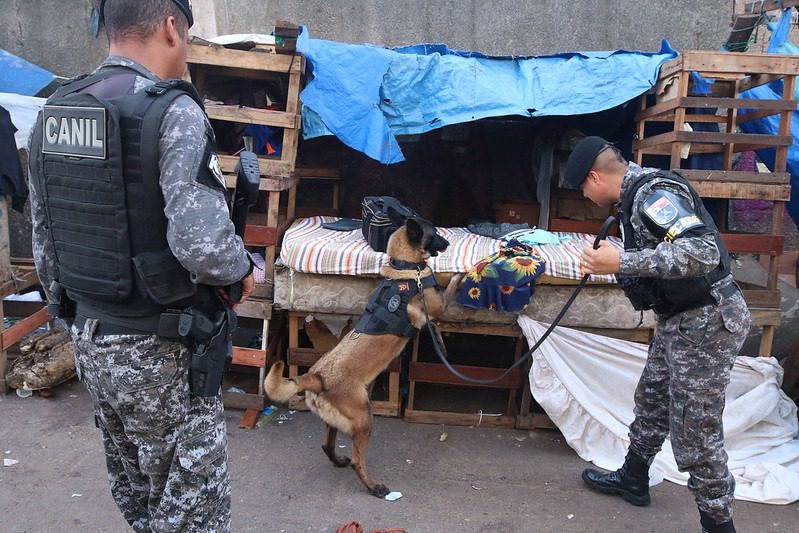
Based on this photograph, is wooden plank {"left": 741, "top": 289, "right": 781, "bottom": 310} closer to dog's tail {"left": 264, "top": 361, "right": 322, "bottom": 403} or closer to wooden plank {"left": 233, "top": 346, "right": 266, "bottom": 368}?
dog's tail {"left": 264, "top": 361, "right": 322, "bottom": 403}

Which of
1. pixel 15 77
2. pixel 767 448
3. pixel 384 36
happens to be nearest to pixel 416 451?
pixel 767 448

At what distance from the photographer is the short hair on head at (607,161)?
9.54 ft

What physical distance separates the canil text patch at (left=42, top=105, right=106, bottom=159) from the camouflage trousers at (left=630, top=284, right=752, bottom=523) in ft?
8.84

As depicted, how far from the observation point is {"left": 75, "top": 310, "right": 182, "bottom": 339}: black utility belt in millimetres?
1933

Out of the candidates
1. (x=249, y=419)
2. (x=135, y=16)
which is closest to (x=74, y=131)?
(x=135, y=16)

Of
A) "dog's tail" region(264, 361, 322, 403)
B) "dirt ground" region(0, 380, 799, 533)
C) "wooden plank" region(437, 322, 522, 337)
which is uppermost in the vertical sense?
"wooden plank" region(437, 322, 522, 337)

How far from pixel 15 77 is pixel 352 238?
14.4 feet

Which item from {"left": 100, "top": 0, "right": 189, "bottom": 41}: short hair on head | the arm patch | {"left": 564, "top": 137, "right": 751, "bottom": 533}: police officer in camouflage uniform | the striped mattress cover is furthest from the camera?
the striped mattress cover

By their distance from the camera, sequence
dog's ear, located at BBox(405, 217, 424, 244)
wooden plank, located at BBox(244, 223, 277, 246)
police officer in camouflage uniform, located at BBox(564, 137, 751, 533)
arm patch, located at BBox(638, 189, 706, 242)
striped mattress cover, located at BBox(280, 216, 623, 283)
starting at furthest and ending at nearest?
wooden plank, located at BBox(244, 223, 277, 246) < striped mattress cover, located at BBox(280, 216, 623, 283) < dog's ear, located at BBox(405, 217, 424, 244) < police officer in camouflage uniform, located at BBox(564, 137, 751, 533) < arm patch, located at BBox(638, 189, 706, 242)

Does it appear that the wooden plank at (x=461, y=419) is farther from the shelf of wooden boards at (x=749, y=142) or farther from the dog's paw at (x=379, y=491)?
the shelf of wooden boards at (x=749, y=142)

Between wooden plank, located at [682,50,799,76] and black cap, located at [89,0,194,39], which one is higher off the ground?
wooden plank, located at [682,50,799,76]

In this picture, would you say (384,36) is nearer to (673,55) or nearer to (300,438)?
(673,55)

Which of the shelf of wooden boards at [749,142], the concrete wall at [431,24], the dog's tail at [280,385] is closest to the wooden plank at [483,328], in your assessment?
the dog's tail at [280,385]

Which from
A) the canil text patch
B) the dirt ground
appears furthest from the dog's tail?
the canil text patch
